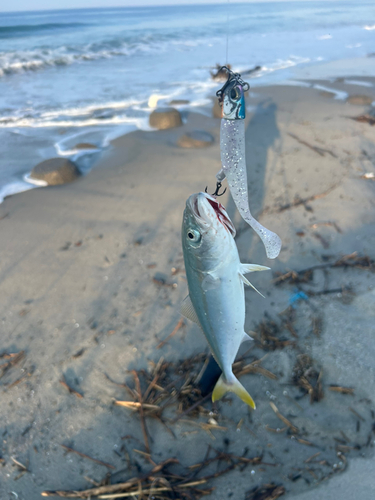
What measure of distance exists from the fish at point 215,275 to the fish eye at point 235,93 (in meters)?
0.67

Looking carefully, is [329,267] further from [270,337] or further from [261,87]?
[261,87]

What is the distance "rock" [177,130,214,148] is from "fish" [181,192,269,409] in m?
6.26

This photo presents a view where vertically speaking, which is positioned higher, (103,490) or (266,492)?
(266,492)

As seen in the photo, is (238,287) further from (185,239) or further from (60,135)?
(60,135)

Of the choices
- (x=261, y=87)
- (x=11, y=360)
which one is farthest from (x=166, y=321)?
(x=261, y=87)

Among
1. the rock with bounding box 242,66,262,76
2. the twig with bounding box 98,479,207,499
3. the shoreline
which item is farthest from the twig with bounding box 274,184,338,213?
the rock with bounding box 242,66,262,76

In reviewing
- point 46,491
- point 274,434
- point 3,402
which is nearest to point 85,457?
point 46,491

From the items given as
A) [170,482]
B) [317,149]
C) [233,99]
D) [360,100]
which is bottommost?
[170,482]

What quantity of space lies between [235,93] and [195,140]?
6.17 meters

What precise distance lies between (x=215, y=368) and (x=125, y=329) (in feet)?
4.56

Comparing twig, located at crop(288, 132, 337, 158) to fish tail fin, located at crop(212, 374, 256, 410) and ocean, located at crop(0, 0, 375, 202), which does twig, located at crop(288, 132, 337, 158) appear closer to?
ocean, located at crop(0, 0, 375, 202)

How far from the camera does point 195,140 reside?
7777 millimetres

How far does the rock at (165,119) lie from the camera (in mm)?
9086

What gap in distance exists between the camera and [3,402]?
129 inches
